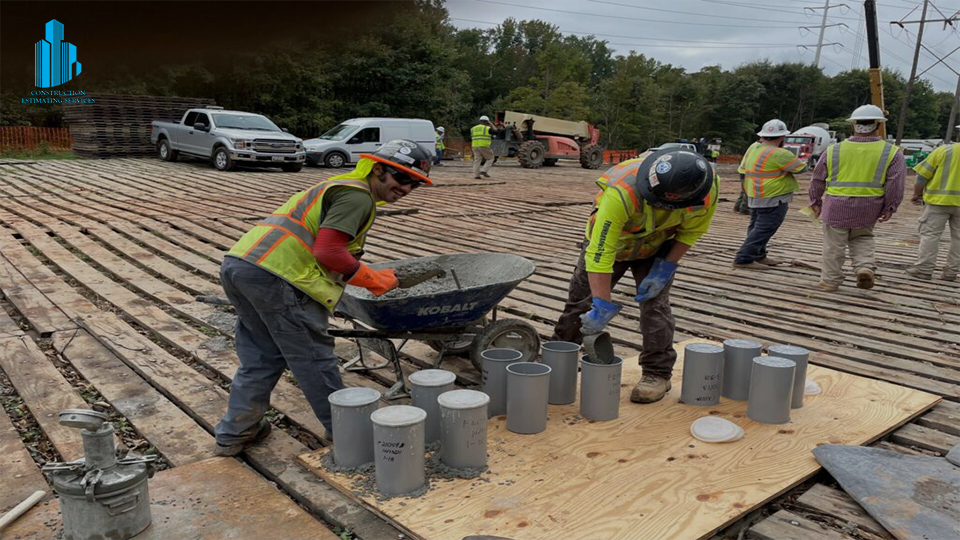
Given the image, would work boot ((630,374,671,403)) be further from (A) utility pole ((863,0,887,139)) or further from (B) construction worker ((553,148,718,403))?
(A) utility pole ((863,0,887,139))

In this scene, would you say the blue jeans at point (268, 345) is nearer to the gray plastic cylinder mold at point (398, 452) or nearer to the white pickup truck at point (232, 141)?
the gray plastic cylinder mold at point (398, 452)

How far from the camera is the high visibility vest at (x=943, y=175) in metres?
6.16

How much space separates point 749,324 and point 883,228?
7.08 m

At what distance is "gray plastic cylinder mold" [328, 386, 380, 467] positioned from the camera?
2568mm

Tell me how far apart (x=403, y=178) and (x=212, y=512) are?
147 cm

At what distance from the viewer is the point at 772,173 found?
6.48 m

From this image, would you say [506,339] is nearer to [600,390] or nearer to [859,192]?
[600,390]

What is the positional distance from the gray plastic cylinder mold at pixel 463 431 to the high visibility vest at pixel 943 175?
5.69 meters

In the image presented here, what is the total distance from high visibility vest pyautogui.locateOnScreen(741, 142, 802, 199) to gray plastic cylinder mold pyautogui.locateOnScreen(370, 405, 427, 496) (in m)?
5.25

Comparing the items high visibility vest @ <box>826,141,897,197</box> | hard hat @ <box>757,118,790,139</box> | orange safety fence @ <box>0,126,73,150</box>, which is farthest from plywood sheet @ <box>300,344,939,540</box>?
orange safety fence @ <box>0,126,73,150</box>

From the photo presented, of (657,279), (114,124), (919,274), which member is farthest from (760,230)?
(114,124)

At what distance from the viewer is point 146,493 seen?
7.27 ft

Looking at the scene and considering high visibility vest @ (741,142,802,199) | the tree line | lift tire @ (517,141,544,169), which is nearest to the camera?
high visibility vest @ (741,142,802,199)

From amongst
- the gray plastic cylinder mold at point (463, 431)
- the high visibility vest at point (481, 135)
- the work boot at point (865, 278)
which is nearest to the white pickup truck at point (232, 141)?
the high visibility vest at point (481, 135)
